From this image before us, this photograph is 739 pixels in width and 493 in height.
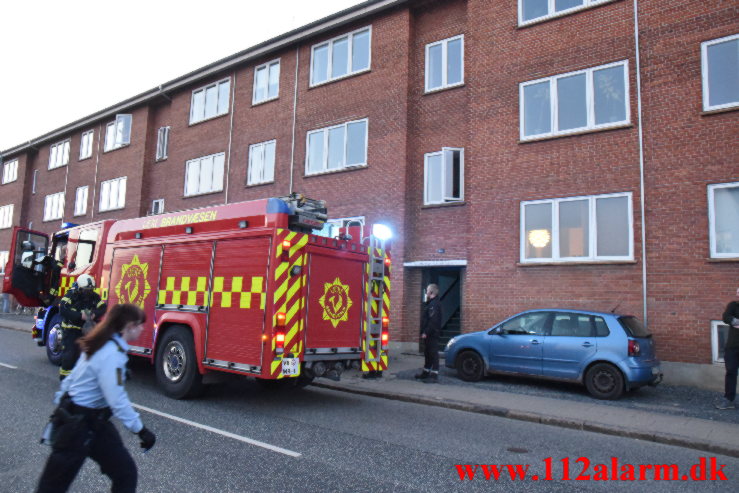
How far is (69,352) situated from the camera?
24.0 ft

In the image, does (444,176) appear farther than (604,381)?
Yes

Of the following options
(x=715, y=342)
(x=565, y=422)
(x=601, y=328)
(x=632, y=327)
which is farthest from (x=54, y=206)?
(x=715, y=342)

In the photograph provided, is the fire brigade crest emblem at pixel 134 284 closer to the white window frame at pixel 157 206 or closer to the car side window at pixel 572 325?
the car side window at pixel 572 325

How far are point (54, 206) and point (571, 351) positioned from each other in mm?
29699

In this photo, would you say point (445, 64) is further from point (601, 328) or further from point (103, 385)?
point (103, 385)

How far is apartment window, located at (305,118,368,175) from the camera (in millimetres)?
16203

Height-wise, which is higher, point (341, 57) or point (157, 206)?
point (341, 57)

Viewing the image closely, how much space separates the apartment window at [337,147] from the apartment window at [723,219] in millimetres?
8935

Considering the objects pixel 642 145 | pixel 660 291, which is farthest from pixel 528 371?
pixel 642 145

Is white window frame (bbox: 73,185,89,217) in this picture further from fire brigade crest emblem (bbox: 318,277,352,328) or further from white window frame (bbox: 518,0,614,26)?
fire brigade crest emblem (bbox: 318,277,352,328)

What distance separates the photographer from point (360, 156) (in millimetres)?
16141

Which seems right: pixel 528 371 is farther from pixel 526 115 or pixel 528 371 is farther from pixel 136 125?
pixel 136 125

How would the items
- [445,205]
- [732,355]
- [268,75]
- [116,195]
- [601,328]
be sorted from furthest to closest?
1. [116,195]
2. [268,75]
3. [445,205]
4. [601,328]
5. [732,355]

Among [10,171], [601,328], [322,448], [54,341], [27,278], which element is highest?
[10,171]
